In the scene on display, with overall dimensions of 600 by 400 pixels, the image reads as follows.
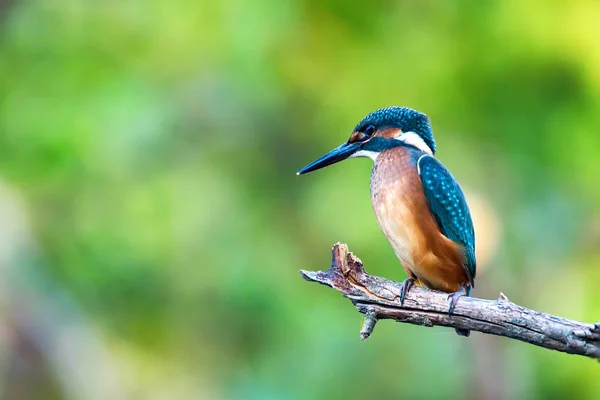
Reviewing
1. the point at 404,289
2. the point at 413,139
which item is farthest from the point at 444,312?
the point at 413,139

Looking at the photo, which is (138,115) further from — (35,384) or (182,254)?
(35,384)

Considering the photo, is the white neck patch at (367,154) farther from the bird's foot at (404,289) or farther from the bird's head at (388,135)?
the bird's foot at (404,289)

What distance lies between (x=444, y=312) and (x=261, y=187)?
3.31 metres

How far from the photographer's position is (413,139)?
2.60m

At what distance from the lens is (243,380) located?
482 cm

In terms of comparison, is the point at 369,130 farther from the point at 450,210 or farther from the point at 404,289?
the point at 404,289

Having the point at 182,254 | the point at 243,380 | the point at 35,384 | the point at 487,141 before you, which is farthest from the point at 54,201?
the point at 487,141

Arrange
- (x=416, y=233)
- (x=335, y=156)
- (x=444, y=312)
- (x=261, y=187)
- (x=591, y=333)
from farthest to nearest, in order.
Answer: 1. (x=261, y=187)
2. (x=335, y=156)
3. (x=416, y=233)
4. (x=444, y=312)
5. (x=591, y=333)

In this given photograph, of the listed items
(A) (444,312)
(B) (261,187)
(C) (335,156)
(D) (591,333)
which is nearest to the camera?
(D) (591,333)

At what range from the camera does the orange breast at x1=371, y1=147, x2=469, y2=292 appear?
7.66 feet

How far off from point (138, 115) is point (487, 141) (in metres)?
1.98

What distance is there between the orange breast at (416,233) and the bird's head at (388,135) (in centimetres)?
17

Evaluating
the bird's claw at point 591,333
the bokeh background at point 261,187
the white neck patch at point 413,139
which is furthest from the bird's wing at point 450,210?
the bokeh background at point 261,187

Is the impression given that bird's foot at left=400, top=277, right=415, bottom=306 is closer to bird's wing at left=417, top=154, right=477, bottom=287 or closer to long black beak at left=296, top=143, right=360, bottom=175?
bird's wing at left=417, top=154, right=477, bottom=287
